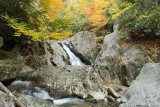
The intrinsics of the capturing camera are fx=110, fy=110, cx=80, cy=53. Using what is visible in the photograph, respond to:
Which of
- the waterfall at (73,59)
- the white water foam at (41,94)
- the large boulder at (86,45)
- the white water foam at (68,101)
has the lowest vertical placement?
the white water foam at (68,101)

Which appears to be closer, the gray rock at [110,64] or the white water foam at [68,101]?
the white water foam at [68,101]

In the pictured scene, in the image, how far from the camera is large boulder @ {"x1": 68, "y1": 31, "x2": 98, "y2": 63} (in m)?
12.1

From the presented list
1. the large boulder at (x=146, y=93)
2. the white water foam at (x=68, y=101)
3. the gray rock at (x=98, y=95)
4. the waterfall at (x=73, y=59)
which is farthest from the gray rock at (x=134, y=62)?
the waterfall at (x=73, y=59)

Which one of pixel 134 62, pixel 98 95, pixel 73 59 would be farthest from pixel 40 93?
pixel 73 59

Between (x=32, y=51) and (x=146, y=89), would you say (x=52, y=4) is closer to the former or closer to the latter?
(x=32, y=51)

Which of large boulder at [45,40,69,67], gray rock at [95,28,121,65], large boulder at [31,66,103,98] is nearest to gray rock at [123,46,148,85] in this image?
gray rock at [95,28,121,65]

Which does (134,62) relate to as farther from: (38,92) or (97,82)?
(38,92)

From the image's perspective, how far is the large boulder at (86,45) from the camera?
12077 millimetres

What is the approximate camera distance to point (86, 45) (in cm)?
1273

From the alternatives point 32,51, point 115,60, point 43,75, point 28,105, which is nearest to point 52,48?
point 32,51

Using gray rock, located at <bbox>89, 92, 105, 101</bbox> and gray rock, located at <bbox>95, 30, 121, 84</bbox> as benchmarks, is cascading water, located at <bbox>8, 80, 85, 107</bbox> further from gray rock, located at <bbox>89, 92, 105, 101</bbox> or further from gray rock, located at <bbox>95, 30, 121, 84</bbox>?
gray rock, located at <bbox>95, 30, 121, 84</bbox>

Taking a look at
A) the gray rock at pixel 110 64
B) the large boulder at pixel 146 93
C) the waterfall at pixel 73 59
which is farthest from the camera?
the waterfall at pixel 73 59

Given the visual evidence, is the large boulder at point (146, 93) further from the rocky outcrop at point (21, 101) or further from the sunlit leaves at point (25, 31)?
the sunlit leaves at point (25, 31)

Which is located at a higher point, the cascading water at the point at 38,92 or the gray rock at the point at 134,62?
the gray rock at the point at 134,62
